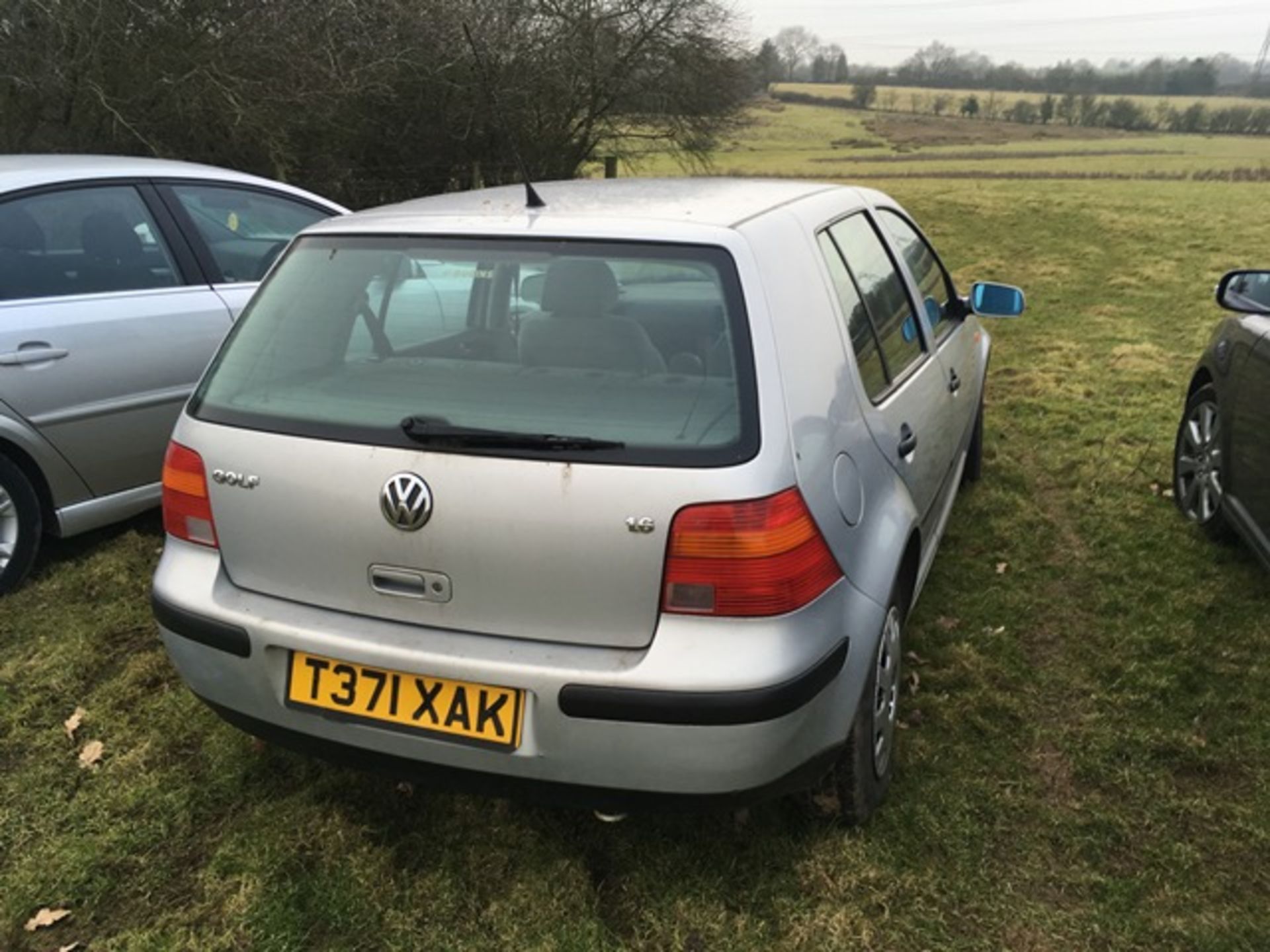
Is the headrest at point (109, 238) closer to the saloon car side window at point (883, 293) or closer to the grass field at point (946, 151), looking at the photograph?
the saloon car side window at point (883, 293)

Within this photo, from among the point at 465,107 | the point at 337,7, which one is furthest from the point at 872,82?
the point at 337,7

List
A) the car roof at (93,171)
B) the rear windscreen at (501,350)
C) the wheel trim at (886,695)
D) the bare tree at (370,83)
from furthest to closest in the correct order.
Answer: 1. the bare tree at (370,83)
2. the car roof at (93,171)
3. the wheel trim at (886,695)
4. the rear windscreen at (501,350)

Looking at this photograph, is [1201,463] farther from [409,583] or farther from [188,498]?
[188,498]

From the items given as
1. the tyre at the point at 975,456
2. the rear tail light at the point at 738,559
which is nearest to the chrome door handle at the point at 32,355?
the rear tail light at the point at 738,559

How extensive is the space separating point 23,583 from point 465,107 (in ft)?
38.4

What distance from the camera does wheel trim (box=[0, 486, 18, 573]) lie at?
367 centimetres

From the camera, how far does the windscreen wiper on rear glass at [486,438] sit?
195 cm

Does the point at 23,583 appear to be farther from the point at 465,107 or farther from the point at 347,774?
the point at 465,107

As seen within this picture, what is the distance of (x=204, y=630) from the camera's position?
2.23 m

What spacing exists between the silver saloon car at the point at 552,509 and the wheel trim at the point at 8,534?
1.73 m

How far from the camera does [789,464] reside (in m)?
1.96

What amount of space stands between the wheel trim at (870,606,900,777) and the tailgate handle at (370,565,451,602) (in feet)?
3.54

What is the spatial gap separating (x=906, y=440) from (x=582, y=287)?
1.06 m

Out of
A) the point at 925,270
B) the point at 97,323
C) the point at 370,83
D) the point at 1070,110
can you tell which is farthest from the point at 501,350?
the point at 1070,110
